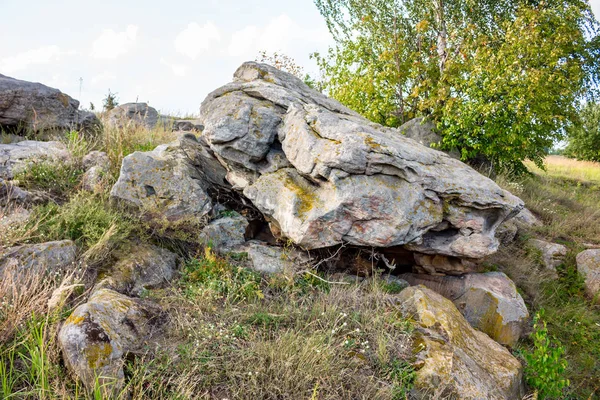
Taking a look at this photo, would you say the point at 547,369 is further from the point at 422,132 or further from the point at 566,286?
the point at 422,132

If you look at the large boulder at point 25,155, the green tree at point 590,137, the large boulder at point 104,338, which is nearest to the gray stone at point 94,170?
the large boulder at point 25,155

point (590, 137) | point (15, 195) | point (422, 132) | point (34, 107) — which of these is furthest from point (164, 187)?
point (590, 137)

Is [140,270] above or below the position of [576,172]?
below

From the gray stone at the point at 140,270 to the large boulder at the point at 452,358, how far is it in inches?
124

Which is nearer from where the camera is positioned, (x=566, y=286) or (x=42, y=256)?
(x=42, y=256)

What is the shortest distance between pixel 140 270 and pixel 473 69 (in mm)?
11634

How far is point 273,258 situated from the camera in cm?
578

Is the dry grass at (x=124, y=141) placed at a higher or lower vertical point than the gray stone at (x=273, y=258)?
higher

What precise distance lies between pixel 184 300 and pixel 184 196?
77.2 inches

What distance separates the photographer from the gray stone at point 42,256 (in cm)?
452

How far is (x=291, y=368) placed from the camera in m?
3.75

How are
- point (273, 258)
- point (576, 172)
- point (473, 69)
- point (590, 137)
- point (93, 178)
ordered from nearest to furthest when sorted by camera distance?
point (273, 258) < point (93, 178) < point (473, 69) < point (576, 172) < point (590, 137)

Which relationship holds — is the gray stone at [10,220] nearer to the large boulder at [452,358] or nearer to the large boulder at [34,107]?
the large boulder at [34,107]

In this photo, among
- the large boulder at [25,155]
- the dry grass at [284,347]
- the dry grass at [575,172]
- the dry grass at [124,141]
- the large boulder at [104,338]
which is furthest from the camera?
the dry grass at [575,172]
